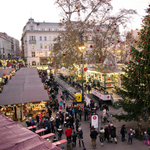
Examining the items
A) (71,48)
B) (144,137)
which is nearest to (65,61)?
(71,48)

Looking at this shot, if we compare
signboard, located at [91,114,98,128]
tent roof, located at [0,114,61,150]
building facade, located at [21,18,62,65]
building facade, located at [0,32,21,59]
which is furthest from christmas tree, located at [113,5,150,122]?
building facade, located at [21,18,62,65]

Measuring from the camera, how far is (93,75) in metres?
29.6

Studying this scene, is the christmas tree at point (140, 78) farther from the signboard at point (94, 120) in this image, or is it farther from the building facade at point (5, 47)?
the building facade at point (5, 47)

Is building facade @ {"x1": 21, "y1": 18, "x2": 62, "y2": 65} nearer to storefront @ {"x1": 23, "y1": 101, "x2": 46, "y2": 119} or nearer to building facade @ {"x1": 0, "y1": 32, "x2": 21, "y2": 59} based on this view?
building facade @ {"x1": 0, "y1": 32, "x2": 21, "y2": 59}

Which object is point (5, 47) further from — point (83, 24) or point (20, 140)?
point (20, 140)

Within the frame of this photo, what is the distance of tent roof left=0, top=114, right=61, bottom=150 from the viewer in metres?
5.79

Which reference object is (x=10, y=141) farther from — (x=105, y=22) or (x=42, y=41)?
(x=42, y=41)

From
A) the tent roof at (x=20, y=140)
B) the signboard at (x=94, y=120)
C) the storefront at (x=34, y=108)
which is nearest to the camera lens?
the tent roof at (x=20, y=140)

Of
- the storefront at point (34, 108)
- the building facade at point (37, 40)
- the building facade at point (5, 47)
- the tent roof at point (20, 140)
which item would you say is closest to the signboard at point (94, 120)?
the tent roof at point (20, 140)

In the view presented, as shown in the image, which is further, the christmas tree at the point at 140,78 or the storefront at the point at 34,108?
the storefront at the point at 34,108

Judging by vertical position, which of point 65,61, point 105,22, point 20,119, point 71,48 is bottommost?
point 20,119

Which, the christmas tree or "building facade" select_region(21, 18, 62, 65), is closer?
the christmas tree

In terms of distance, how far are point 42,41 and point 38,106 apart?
4915cm

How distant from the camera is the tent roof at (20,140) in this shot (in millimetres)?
5791
